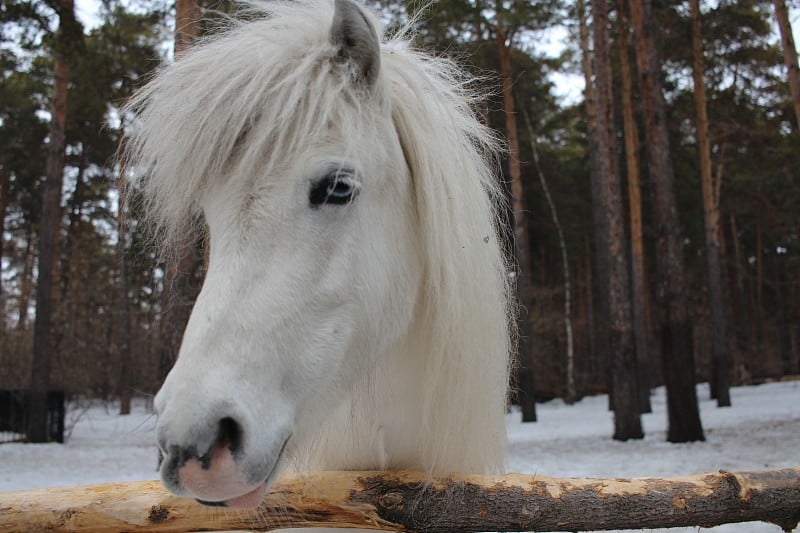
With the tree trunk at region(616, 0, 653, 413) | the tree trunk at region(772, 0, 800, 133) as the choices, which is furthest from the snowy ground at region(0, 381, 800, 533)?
the tree trunk at region(772, 0, 800, 133)

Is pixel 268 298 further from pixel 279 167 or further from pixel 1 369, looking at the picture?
pixel 1 369

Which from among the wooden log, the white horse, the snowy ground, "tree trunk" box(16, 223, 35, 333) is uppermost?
"tree trunk" box(16, 223, 35, 333)

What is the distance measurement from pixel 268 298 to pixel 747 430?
12483 mm

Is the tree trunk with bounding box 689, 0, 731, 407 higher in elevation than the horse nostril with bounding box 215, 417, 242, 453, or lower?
higher

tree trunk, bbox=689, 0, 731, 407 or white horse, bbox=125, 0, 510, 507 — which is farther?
tree trunk, bbox=689, 0, 731, 407

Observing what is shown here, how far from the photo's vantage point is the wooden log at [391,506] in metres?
1.85

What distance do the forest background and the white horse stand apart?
0.73 metres

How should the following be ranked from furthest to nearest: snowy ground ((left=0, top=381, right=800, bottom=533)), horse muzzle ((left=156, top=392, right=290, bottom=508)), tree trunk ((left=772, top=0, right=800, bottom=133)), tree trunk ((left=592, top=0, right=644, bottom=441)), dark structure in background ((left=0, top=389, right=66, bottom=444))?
dark structure in background ((left=0, top=389, right=66, bottom=444)), tree trunk ((left=592, top=0, right=644, bottom=441)), tree trunk ((left=772, top=0, right=800, bottom=133)), snowy ground ((left=0, top=381, right=800, bottom=533)), horse muzzle ((left=156, top=392, right=290, bottom=508))

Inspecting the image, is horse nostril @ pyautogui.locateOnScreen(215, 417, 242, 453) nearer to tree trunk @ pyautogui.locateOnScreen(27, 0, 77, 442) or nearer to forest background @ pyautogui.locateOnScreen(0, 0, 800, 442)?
forest background @ pyautogui.locateOnScreen(0, 0, 800, 442)

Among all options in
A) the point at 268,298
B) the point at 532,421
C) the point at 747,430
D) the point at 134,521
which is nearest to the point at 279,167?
the point at 268,298

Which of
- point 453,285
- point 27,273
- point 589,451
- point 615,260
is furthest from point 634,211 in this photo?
point 27,273

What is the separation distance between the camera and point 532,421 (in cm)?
1702

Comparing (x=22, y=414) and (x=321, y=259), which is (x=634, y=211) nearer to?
(x=22, y=414)

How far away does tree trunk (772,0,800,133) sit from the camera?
392 inches
